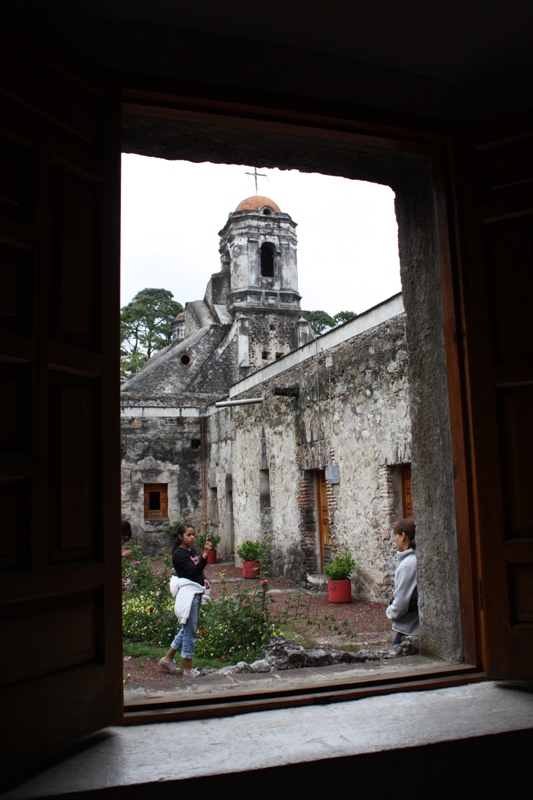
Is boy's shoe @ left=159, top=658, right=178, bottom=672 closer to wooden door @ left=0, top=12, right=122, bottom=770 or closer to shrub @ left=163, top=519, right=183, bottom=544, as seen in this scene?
wooden door @ left=0, top=12, right=122, bottom=770

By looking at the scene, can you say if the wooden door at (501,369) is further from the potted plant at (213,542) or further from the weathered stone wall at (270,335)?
the weathered stone wall at (270,335)

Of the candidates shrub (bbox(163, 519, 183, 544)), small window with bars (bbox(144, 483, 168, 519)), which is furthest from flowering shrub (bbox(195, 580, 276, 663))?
small window with bars (bbox(144, 483, 168, 519))

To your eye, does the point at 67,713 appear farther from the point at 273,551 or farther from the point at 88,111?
the point at 273,551

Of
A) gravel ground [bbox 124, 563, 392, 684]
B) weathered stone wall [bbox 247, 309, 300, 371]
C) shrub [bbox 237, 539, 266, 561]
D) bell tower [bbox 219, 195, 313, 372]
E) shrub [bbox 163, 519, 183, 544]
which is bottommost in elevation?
gravel ground [bbox 124, 563, 392, 684]

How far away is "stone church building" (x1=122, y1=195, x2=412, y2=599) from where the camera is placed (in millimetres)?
8945

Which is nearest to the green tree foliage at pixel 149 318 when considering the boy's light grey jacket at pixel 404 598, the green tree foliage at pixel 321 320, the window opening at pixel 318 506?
the green tree foliage at pixel 321 320

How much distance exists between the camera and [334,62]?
2949mm

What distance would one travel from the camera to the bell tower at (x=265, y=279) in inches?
1106

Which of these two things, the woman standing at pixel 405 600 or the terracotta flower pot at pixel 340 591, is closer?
the woman standing at pixel 405 600

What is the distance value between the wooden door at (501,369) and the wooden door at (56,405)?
144cm

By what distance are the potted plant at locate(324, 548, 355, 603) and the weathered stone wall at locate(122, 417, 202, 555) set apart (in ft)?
32.2

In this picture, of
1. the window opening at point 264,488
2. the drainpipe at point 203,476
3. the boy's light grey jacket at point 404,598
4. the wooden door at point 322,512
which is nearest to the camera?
the boy's light grey jacket at point 404,598

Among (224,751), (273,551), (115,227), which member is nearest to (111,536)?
(224,751)

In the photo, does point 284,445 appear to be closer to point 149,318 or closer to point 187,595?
point 187,595
